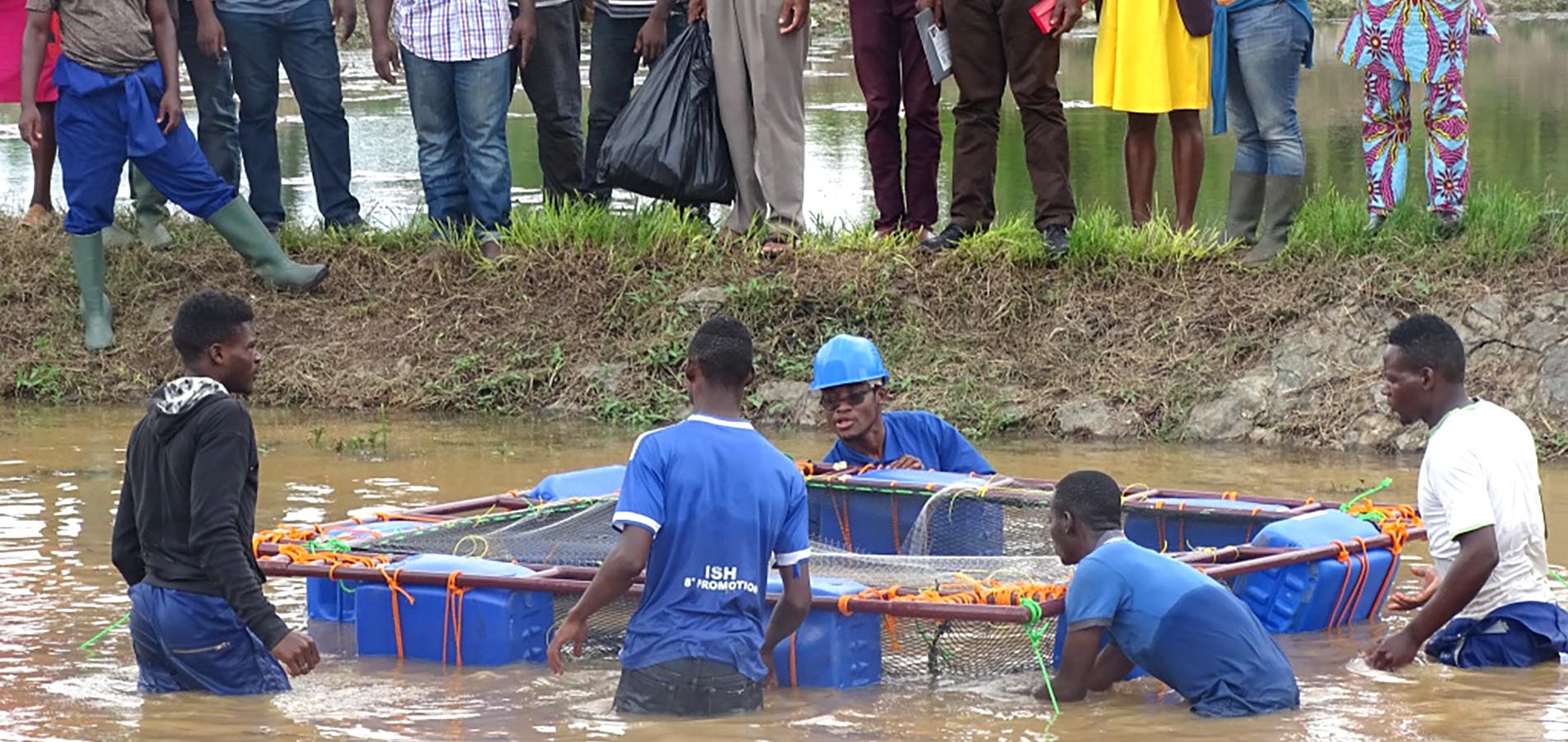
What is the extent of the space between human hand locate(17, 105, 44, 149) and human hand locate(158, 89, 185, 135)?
0.60m

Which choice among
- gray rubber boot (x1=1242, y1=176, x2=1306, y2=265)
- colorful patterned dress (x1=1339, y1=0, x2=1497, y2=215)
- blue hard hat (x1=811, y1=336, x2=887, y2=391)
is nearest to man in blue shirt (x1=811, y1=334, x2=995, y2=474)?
blue hard hat (x1=811, y1=336, x2=887, y2=391)

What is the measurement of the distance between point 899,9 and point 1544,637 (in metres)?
4.99

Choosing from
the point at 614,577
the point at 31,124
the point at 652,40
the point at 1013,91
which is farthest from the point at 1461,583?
the point at 31,124

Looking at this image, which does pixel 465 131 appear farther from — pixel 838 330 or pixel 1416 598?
pixel 1416 598

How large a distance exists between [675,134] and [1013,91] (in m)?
1.63

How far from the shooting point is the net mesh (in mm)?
6656

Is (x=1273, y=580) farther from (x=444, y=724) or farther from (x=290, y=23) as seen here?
(x=290, y=23)

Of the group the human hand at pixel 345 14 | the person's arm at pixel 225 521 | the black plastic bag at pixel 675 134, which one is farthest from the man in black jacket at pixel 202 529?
the human hand at pixel 345 14

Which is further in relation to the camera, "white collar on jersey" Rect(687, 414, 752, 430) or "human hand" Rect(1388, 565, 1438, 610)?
"human hand" Rect(1388, 565, 1438, 610)

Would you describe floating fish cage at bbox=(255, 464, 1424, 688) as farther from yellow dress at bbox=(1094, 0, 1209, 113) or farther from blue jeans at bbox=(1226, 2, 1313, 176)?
yellow dress at bbox=(1094, 0, 1209, 113)

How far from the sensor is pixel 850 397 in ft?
26.5

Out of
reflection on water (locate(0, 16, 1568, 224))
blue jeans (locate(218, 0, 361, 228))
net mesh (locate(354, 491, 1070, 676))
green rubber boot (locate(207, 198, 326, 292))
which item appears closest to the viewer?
net mesh (locate(354, 491, 1070, 676))

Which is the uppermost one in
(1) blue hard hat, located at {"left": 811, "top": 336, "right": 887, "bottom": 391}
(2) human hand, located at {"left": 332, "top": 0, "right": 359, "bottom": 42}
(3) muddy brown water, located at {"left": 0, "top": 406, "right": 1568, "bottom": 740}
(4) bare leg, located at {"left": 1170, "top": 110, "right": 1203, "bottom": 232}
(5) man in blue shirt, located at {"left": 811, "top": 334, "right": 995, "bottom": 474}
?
(2) human hand, located at {"left": 332, "top": 0, "right": 359, "bottom": 42}

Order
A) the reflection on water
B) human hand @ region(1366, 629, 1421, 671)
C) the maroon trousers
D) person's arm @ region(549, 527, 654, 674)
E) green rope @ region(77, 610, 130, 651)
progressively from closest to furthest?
1. person's arm @ region(549, 527, 654, 674)
2. human hand @ region(1366, 629, 1421, 671)
3. green rope @ region(77, 610, 130, 651)
4. the maroon trousers
5. the reflection on water
